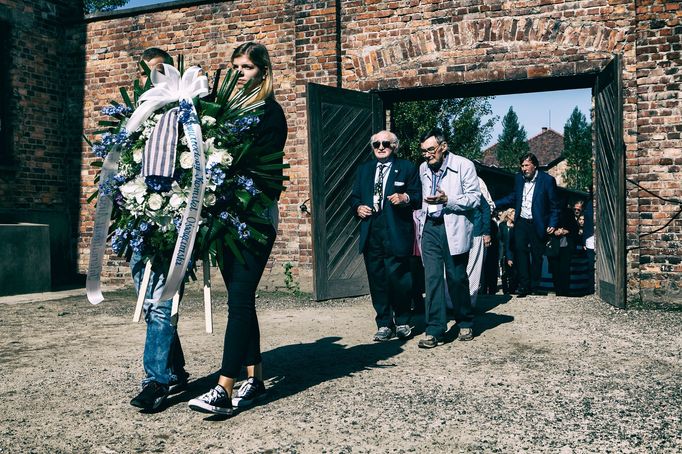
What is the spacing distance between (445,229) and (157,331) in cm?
276

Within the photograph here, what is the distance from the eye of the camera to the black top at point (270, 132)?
3748mm

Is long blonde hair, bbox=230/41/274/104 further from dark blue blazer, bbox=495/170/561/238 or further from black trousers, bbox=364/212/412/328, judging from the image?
dark blue blazer, bbox=495/170/561/238

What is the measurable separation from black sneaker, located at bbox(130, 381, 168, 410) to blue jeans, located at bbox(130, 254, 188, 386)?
0.04 meters

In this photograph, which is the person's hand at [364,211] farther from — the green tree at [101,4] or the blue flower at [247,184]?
the green tree at [101,4]

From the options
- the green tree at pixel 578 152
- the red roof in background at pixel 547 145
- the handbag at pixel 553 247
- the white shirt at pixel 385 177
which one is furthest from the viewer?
the red roof in background at pixel 547 145

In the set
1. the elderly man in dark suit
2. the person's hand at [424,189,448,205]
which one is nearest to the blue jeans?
the elderly man in dark suit

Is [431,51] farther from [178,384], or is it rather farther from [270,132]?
[178,384]

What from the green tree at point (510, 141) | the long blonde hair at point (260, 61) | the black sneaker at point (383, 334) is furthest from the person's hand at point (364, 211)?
the green tree at point (510, 141)

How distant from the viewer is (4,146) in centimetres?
1017

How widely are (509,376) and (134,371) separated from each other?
2606mm

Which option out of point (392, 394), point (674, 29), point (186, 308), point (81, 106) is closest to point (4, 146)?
point (81, 106)

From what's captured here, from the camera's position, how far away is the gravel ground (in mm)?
3254

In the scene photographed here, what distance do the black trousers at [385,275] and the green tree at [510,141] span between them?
275 feet

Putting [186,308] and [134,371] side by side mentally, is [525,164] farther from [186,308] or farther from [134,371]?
[134,371]
